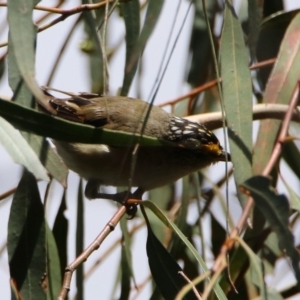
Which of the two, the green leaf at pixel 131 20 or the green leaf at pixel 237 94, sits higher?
the green leaf at pixel 131 20

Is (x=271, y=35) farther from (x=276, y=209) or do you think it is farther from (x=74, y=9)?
(x=276, y=209)

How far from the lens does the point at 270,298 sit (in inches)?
76.9

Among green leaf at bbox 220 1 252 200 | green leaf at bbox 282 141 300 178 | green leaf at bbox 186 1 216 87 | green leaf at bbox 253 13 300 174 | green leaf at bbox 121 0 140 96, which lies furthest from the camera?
green leaf at bbox 186 1 216 87

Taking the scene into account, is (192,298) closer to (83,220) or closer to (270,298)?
(270,298)

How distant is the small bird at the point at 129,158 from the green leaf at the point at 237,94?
0.57m

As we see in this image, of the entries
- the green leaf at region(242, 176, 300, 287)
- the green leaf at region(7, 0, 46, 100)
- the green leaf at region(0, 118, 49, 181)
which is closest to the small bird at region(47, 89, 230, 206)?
the green leaf at region(0, 118, 49, 181)

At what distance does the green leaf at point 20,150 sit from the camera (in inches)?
76.7

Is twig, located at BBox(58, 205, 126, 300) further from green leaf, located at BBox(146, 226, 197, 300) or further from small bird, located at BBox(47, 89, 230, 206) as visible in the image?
small bird, located at BBox(47, 89, 230, 206)

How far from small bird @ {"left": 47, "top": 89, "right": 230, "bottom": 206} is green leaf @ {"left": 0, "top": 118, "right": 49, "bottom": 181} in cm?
78

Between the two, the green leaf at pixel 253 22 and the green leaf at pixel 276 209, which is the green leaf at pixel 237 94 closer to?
the green leaf at pixel 253 22

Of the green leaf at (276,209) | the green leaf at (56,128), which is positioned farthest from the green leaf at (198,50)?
the green leaf at (276,209)

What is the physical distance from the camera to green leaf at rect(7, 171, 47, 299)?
221cm

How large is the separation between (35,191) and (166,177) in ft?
2.41

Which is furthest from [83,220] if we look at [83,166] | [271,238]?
[271,238]
